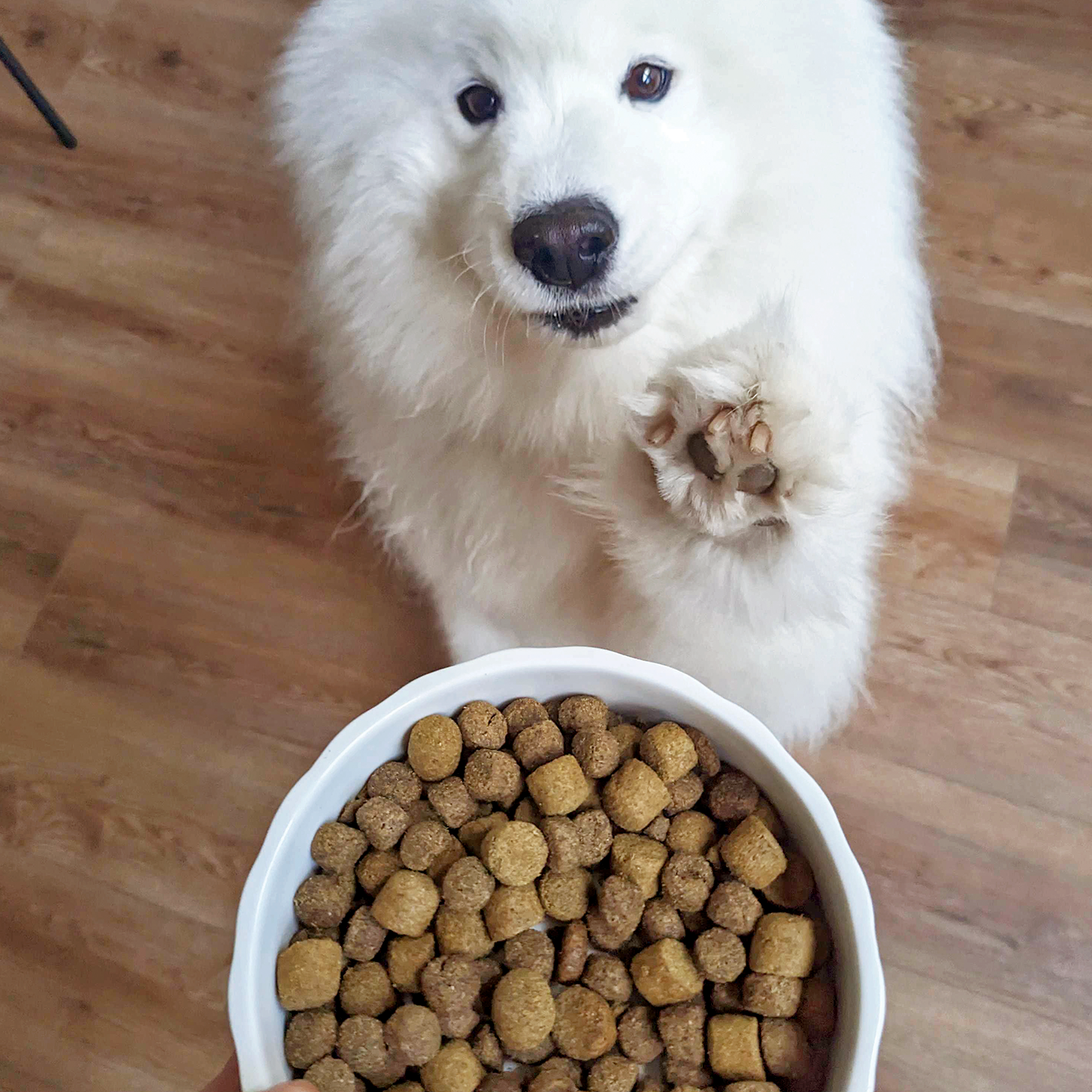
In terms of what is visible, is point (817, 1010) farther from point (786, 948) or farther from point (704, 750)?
point (704, 750)

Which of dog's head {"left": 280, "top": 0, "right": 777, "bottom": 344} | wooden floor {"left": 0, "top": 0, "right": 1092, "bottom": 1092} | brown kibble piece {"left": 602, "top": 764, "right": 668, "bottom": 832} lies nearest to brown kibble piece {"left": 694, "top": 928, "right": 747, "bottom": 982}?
brown kibble piece {"left": 602, "top": 764, "right": 668, "bottom": 832}

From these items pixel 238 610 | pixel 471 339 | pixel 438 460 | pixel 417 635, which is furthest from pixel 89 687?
pixel 471 339

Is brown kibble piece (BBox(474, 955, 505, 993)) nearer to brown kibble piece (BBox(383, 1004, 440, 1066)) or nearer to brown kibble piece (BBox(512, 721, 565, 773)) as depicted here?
brown kibble piece (BBox(383, 1004, 440, 1066))

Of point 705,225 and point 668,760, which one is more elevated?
point 705,225

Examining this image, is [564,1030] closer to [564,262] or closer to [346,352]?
[564,262]

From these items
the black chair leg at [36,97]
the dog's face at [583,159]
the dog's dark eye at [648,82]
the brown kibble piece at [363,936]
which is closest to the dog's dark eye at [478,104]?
the dog's face at [583,159]

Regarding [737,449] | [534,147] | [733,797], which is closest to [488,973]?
[733,797]
